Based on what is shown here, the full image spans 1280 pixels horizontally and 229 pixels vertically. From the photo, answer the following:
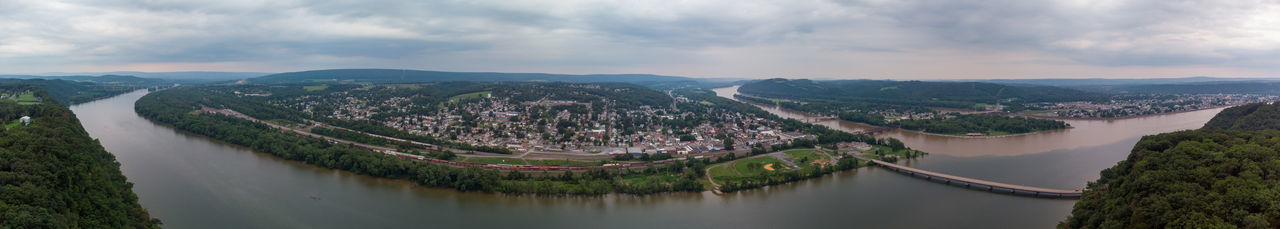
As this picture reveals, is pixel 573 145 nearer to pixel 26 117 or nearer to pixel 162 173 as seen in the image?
pixel 162 173

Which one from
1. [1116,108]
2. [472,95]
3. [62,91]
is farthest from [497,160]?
[62,91]

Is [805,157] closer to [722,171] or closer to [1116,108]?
[722,171]

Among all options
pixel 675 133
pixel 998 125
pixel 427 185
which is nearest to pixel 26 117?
pixel 427 185

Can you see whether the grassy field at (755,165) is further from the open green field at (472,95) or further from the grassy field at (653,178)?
the open green field at (472,95)

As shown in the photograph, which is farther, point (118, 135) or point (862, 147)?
point (118, 135)

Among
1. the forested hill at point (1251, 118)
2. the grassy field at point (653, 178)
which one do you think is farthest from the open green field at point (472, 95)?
the forested hill at point (1251, 118)

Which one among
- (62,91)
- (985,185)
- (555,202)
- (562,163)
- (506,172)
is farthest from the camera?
(62,91)

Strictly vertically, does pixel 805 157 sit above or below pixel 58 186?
below
